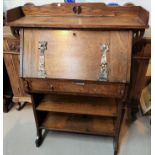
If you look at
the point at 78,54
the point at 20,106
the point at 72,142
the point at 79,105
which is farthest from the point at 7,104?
the point at 78,54

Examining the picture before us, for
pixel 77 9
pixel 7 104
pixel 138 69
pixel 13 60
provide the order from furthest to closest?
pixel 7 104 → pixel 13 60 → pixel 138 69 → pixel 77 9

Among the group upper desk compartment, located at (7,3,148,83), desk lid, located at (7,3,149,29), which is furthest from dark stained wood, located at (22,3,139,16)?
upper desk compartment, located at (7,3,148,83)

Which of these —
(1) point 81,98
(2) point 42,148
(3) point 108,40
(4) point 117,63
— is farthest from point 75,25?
(2) point 42,148

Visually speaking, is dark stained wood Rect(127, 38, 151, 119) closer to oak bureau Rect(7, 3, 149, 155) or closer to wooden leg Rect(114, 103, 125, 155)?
oak bureau Rect(7, 3, 149, 155)

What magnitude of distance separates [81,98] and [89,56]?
0.53 m

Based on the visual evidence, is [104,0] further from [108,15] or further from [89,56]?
[89,56]

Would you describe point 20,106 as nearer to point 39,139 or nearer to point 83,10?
point 39,139

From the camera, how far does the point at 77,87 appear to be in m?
1.35

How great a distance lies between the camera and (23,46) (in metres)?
1.36

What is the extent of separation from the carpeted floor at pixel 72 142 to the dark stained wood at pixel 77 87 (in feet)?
2.11

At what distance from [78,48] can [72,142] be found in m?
0.96

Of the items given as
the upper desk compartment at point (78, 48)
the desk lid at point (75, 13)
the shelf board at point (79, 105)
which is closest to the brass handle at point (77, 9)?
the desk lid at point (75, 13)

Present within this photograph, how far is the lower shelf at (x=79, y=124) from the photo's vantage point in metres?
1.64

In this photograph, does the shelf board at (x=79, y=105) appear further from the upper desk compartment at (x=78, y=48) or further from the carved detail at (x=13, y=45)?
the carved detail at (x=13, y=45)
